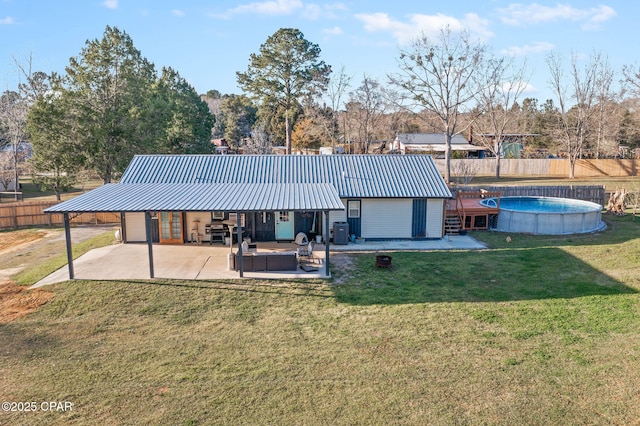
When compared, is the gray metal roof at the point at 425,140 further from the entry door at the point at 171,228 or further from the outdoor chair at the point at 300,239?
the entry door at the point at 171,228

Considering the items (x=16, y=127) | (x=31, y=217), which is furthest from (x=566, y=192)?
(x=16, y=127)

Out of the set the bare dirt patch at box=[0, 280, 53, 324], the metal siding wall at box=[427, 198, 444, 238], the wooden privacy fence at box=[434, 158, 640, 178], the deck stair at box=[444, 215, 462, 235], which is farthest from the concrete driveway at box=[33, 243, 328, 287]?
the wooden privacy fence at box=[434, 158, 640, 178]

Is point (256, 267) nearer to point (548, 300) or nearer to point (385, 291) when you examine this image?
point (385, 291)

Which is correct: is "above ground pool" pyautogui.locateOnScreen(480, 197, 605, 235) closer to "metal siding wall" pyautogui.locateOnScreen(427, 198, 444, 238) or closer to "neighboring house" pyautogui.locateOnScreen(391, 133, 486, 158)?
"metal siding wall" pyautogui.locateOnScreen(427, 198, 444, 238)

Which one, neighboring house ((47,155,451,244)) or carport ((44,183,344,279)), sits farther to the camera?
neighboring house ((47,155,451,244))

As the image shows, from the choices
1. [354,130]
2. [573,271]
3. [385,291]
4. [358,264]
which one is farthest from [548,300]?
[354,130]

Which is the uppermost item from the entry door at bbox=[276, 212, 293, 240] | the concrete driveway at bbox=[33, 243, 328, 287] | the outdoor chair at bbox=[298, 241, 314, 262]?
the entry door at bbox=[276, 212, 293, 240]

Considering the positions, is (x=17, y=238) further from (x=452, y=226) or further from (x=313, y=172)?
(x=452, y=226)
